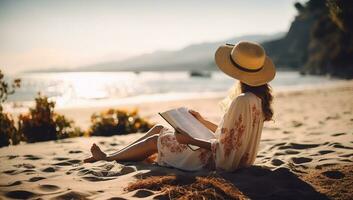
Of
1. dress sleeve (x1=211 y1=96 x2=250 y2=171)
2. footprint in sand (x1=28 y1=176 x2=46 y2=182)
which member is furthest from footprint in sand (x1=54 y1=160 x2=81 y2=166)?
dress sleeve (x1=211 y1=96 x2=250 y2=171)

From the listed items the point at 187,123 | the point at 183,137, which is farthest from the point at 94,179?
the point at 187,123

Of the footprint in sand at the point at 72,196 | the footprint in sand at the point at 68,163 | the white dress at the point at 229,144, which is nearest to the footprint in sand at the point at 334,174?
the white dress at the point at 229,144

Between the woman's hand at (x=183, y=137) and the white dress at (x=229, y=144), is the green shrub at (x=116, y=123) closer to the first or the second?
the white dress at (x=229, y=144)

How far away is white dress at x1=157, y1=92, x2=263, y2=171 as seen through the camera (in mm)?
3951

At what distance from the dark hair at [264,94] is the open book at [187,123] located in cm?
67

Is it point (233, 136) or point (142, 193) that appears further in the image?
point (233, 136)

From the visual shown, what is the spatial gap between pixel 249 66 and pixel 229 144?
846mm

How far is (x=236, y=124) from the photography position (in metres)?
3.97

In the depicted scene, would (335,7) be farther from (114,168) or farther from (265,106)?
(114,168)

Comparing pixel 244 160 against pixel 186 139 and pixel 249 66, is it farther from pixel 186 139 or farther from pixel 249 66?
pixel 249 66

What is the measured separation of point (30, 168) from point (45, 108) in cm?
333

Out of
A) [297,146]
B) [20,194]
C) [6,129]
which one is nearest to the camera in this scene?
[20,194]

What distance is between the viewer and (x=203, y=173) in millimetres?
4227

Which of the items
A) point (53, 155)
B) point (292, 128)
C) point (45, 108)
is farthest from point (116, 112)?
point (292, 128)
